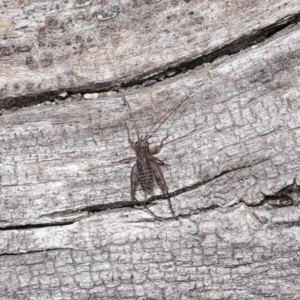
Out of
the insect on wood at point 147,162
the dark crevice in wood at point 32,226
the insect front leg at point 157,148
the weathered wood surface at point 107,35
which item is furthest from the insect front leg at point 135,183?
the weathered wood surface at point 107,35

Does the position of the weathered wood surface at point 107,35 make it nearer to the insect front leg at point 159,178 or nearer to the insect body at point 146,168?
the insect body at point 146,168

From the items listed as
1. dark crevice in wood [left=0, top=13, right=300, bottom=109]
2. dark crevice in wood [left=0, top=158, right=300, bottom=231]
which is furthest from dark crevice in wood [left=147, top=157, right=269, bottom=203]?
dark crevice in wood [left=0, top=13, right=300, bottom=109]

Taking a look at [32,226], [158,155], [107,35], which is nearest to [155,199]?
[158,155]

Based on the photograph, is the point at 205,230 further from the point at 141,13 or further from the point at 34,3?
the point at 34,3

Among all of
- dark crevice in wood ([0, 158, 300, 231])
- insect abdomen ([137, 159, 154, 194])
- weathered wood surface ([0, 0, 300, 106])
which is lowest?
dark crevice in wood ([0, 158, 300, 231])

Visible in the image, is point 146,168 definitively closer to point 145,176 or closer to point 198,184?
point 145,176

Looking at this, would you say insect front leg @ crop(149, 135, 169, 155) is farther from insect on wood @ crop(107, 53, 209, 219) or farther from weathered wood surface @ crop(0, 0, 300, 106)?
weathered wood surface @ crop(0, 0, 300, 106)
